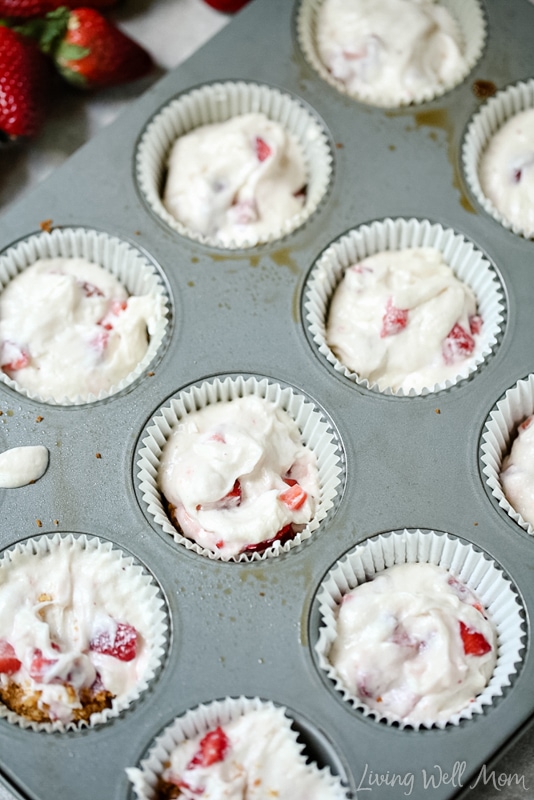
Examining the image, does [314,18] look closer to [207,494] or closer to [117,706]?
[207,494]

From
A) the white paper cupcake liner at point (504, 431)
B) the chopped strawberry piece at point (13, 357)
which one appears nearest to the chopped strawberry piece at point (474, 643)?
the white paper cupcake liner at point (504, 431)

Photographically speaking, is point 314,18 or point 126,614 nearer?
point 126,614

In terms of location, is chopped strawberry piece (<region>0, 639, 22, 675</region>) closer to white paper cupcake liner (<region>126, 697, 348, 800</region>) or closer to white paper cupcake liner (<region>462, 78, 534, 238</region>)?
white paper cupcake liner (<region>126, 697, 348, 800</region>)

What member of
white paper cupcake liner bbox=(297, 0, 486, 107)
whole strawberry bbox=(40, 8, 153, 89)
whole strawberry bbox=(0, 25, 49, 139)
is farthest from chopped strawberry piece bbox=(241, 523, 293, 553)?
whole strawberry bbox=(40, 8, 153, 89)

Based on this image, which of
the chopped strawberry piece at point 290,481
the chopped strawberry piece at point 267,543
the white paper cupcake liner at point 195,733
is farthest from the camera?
the chopped strawberry piece at point 290,481

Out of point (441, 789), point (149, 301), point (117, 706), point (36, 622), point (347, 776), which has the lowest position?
point (441, 789)

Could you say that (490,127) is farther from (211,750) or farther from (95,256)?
(211,750)

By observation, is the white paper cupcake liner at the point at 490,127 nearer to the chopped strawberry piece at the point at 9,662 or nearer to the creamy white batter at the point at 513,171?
the creamy white batter at the point at 513,171

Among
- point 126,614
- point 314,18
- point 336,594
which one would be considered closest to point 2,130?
point 314,18
